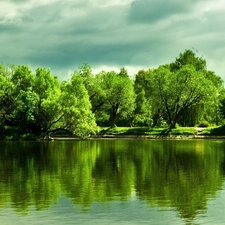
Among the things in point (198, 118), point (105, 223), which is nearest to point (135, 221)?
point (105, 223)

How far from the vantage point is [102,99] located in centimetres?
9969

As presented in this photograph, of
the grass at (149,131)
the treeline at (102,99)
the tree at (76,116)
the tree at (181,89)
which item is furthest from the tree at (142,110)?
the tree at (76,116)

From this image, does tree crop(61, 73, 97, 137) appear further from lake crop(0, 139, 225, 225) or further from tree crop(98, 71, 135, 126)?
lake crop(0, 139, 225, 225)

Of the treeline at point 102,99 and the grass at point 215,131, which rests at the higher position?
the treeline at point 102,99

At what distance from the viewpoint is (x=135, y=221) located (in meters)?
15.3

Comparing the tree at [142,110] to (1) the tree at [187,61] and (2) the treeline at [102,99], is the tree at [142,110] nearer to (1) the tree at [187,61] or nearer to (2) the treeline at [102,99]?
(2) the treeline at [102,99]

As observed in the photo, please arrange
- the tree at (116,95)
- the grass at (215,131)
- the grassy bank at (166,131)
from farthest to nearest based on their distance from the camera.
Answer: the tree at (116,95), the grassy bank at (166,131), the grass at (215,131)

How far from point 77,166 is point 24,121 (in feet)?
156

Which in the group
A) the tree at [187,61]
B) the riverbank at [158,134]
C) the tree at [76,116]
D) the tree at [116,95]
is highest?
the tree at [187,61]

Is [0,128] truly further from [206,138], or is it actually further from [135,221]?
[135,221]

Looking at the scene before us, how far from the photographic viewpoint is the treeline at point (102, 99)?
3061 inches

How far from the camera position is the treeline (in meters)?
77.8

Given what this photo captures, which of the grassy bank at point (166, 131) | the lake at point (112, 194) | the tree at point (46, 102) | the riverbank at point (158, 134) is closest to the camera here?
the lake at point (112, 194)

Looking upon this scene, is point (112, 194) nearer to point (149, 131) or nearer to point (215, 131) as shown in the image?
point (149, 131)
